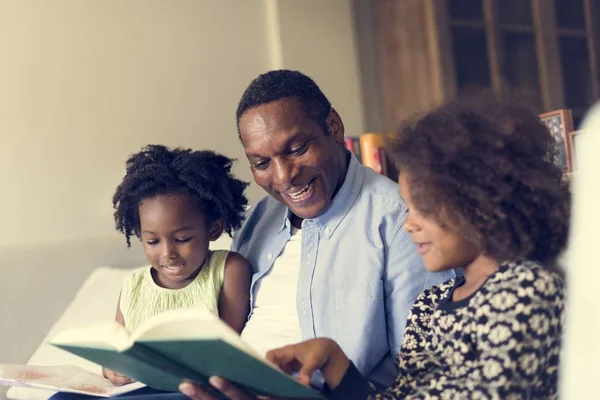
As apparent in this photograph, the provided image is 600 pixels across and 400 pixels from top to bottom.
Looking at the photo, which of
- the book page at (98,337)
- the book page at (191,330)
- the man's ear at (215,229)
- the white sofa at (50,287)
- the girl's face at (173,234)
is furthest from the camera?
the white sofa at (50,287)

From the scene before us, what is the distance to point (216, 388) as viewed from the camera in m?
0.99

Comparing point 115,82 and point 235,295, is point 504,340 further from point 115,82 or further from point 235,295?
point 115,82

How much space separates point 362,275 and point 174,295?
1.44 feet

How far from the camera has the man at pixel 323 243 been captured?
4.01 ft

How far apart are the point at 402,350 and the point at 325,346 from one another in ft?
0.42

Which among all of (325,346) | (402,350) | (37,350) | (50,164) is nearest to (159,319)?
(325,346)

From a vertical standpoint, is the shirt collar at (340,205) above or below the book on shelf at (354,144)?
below

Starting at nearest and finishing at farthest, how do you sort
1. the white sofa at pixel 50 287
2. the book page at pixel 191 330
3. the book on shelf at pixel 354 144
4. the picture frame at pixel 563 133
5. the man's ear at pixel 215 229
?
1. the book page at pixel 191 330
2. the man's ear at pixel 215 229
3. the picture frame at pixel 563 133
4. the white sofa at pixel 50 287
5. the book on shelf at pixel 354 144

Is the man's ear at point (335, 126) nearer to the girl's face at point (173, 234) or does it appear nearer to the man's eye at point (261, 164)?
the man's eye at point (261, 164)

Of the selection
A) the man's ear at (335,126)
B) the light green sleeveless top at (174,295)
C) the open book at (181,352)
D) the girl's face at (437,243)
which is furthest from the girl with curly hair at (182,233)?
the girl's face at (437,243)

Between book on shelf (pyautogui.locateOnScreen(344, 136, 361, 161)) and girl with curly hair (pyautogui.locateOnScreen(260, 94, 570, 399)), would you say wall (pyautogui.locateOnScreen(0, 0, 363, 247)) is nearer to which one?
book on shelf (pyautogui.locateOnScreen(344, 136, 361, 161))

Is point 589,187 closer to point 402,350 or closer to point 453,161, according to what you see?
point 453,161

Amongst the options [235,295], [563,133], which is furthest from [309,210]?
[563,133]

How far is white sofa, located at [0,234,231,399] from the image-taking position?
1.88 metres
